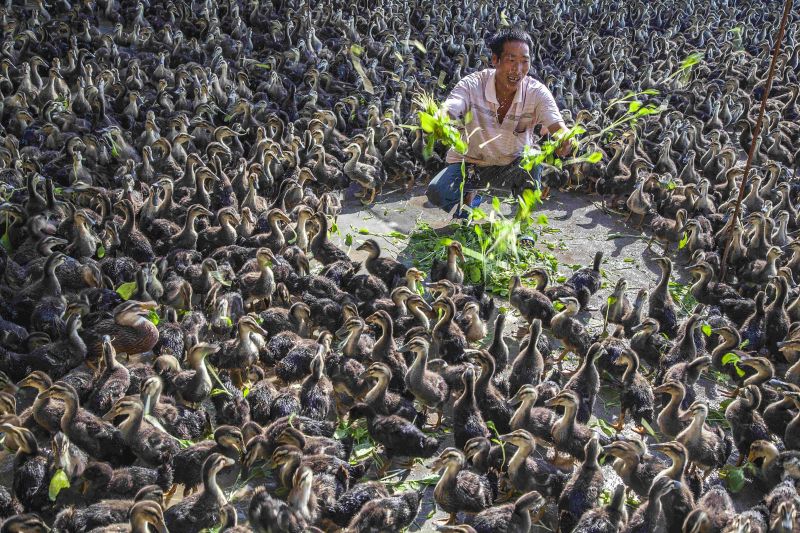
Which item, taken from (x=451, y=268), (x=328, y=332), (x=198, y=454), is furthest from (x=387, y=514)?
(x=451, y=268)

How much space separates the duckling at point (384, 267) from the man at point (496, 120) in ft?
4.51

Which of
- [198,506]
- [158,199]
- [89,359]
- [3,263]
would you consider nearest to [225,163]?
[158,199]

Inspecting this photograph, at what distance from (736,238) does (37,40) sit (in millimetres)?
10868

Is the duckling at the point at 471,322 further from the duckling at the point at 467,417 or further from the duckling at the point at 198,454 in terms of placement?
the duckling at the point at 198,454

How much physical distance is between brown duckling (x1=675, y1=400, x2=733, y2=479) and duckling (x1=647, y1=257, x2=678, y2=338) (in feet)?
Result: 5.34

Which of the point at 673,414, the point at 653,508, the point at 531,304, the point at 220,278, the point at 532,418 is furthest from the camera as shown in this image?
the point at 220,278

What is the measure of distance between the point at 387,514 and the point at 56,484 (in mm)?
2090

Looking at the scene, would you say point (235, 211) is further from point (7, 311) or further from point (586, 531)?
point (586, 531)

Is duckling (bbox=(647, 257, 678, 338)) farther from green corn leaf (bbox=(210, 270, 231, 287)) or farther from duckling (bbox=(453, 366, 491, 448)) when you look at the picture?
green corn leaf (bbox=(210, 270, 231, 287))

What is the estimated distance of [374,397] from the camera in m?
5.58

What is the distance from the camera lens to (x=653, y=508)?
4691 mm

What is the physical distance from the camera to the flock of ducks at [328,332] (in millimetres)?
4871

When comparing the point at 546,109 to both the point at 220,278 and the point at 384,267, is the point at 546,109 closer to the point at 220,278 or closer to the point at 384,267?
the point at 384,267

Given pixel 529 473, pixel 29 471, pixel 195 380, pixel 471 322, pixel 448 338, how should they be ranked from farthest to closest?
pixel 471 322 < pixel 448 338 < pixel 195 380 < pixel 529 473 < pixel 29 471
